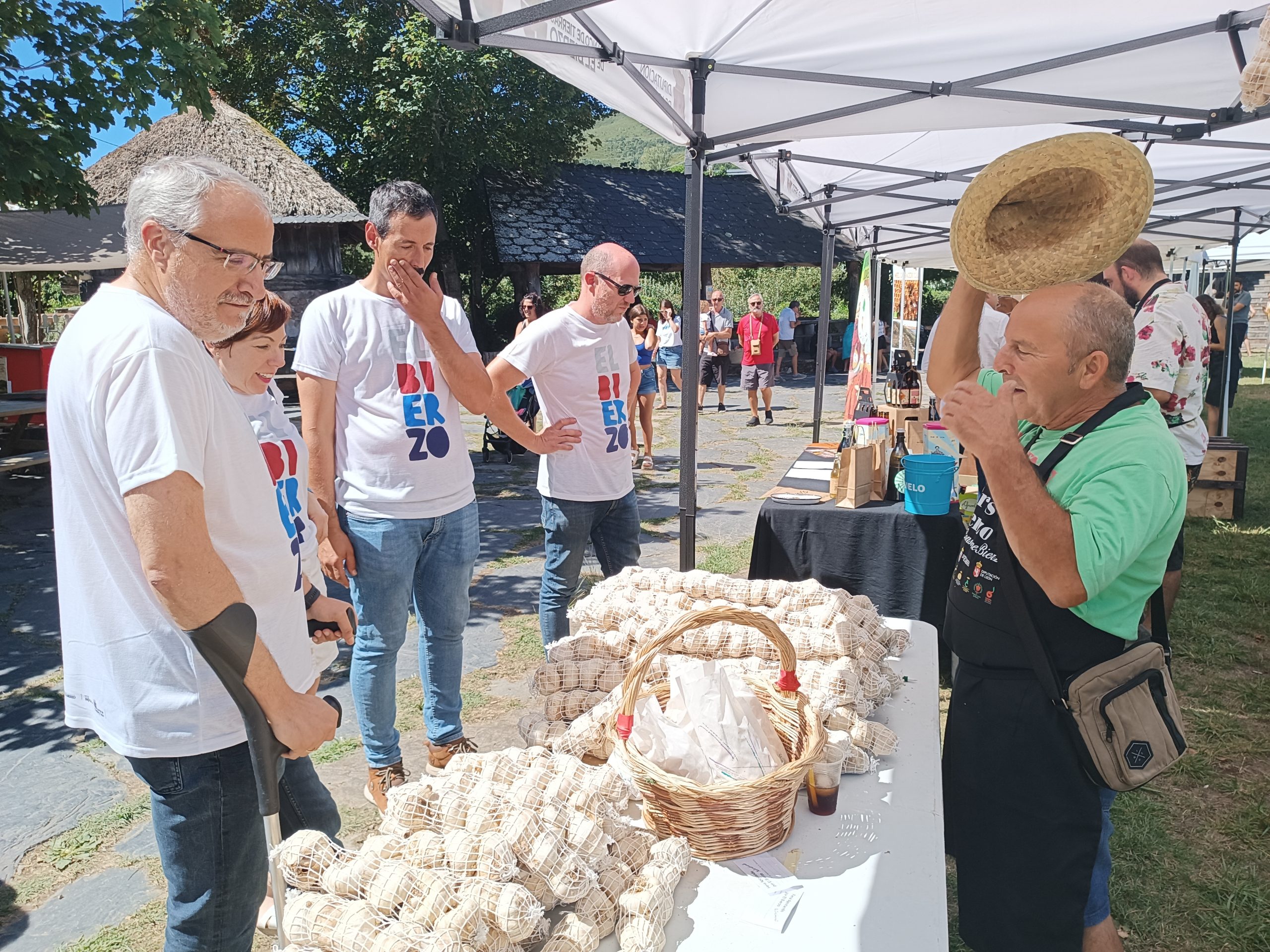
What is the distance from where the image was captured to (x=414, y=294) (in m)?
2.49

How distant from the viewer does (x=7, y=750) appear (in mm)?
3557

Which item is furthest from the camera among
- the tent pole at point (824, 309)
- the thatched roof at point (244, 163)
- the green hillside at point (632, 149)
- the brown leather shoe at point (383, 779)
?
the green hillside at point (632, 149)

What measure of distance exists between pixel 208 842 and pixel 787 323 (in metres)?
19.5

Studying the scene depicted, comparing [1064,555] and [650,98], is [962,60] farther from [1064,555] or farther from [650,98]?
[1064,555]

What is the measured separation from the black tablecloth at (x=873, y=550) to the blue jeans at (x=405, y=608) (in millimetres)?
1739

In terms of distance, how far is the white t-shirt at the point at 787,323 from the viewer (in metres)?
19.9

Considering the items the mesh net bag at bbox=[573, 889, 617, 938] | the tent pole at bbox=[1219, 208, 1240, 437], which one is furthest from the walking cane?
the tent pole at bbox=[1219, 208, 1240, 437]

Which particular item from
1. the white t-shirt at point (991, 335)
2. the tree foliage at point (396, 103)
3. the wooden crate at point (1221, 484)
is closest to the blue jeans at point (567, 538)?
the white t-shirt at point (991, 335)

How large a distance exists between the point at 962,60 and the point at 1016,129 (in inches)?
95.2

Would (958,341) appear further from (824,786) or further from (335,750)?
(335,750)

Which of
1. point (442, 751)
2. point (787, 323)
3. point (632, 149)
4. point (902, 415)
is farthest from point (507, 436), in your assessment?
point (632, 149)

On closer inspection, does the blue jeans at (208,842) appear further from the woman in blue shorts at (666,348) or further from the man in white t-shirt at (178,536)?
the woman in blue shorts at (666,348)

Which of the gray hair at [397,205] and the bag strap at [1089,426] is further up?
the gray hair at [397,205]

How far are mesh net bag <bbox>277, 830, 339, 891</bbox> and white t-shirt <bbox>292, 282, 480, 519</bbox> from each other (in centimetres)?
137
